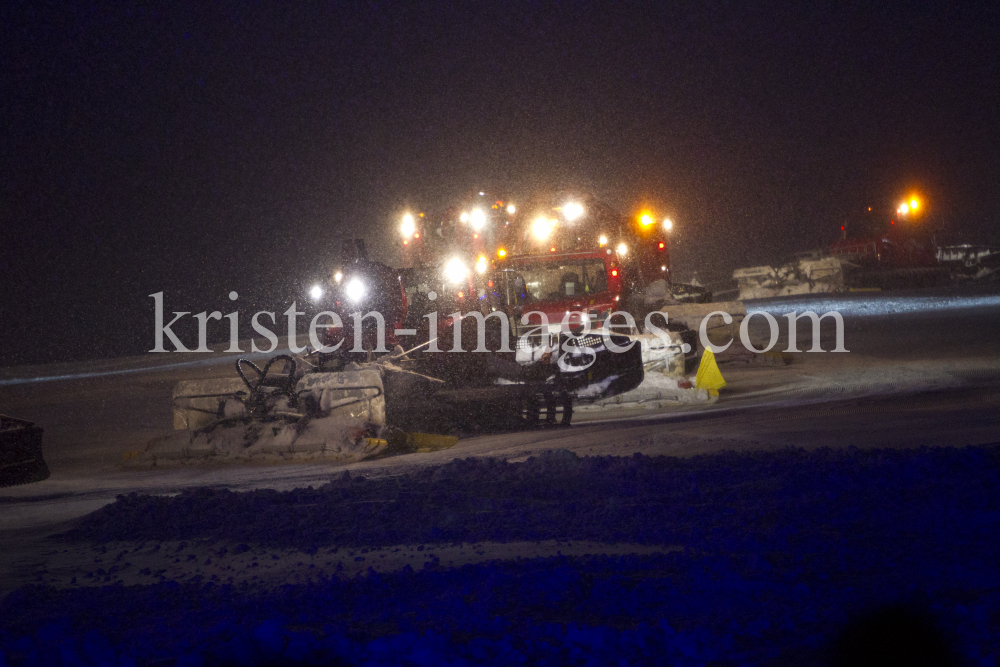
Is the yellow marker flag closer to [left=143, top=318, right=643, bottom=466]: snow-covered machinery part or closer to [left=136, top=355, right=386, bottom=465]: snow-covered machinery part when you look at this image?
[left=143, top=318, right=643, bottom=466]: snow-covered machinery part

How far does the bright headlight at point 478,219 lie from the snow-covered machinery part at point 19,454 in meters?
10.8

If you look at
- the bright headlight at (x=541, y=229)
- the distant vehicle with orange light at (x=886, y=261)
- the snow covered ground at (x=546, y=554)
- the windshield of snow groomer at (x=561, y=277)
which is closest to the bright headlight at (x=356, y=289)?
the windshield of snow groomer at (x=561, y=277)

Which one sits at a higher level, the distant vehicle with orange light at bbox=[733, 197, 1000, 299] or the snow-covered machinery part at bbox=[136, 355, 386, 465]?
the distant vehicle with orange light at bbox=[733, 197, 1000, 299]

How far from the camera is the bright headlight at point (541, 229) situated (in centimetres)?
1800

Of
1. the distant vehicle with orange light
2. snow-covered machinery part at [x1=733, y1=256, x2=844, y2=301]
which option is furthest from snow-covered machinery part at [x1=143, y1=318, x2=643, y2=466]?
snow-covered machinery part at [x1=733, y1=256, x2=844, y2=301]

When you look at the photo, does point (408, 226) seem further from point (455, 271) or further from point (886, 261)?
point (886, 261)

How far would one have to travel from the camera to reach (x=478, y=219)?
1767cm

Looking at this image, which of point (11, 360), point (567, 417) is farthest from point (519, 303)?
point (11, 360)

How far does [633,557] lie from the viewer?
4324 mm

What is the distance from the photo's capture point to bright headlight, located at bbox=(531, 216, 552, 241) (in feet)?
59.1

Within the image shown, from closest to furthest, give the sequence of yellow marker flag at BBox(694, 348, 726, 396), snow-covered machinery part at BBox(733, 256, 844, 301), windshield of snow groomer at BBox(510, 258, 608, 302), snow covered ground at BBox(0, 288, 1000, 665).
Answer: snow covered ground at BBox(0, 288, 1000, 665), yellow marker flag at BBox(694, 348, 726, 396), windshield of snow groomer at BBox(510, 258, 608, 302), snow-covered machinery part at BBox(733, 256, 844, 301)

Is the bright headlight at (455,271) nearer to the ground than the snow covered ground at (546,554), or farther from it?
farther from it

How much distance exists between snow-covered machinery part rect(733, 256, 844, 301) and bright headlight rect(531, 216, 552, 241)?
66.1ft

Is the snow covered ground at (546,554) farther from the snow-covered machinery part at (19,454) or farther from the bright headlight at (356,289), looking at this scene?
the bright headlight at (356,289)
